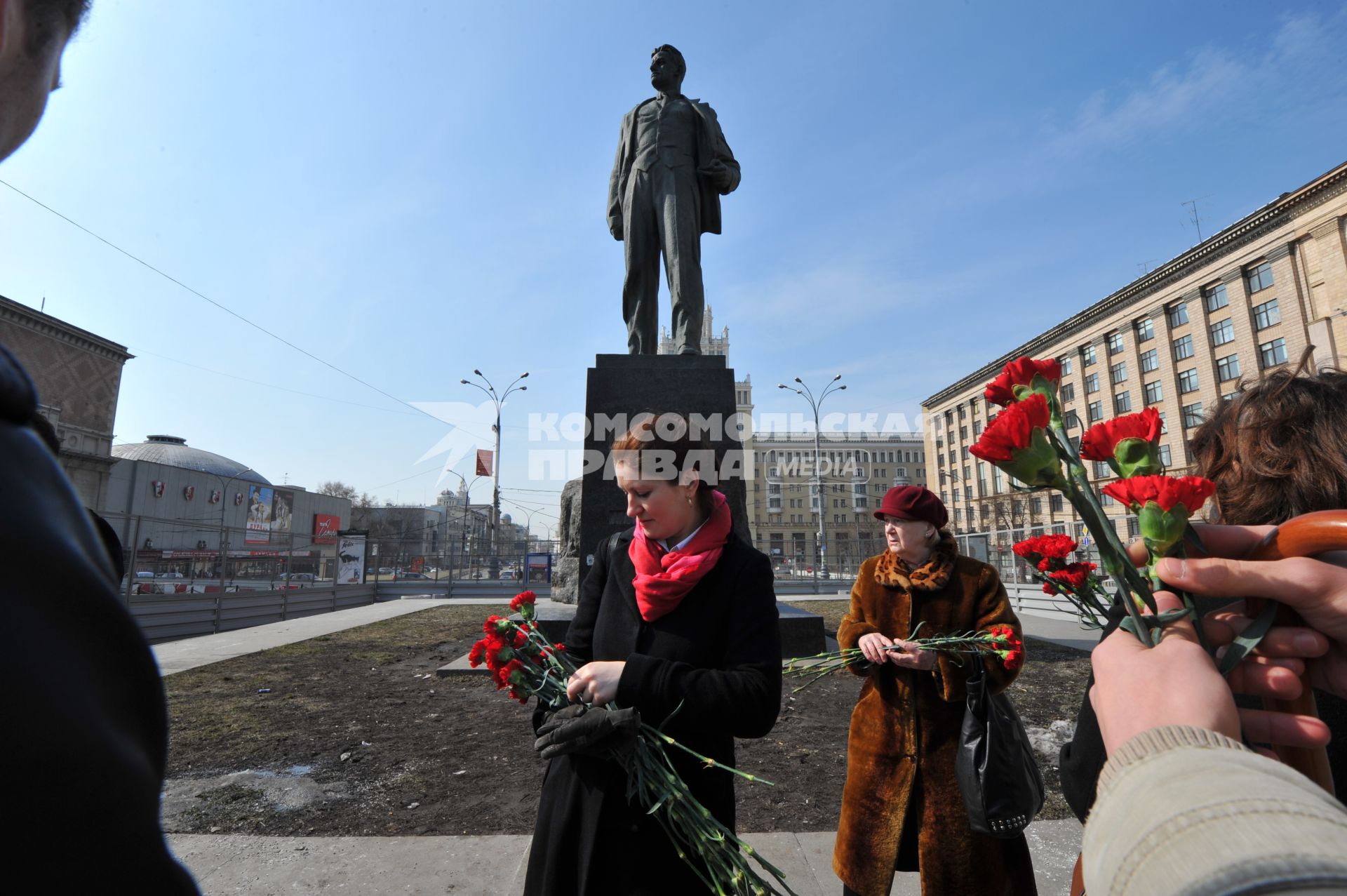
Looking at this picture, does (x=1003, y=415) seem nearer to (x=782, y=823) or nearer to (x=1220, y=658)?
(x=1220, y=658)

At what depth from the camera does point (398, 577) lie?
22016 millimetres

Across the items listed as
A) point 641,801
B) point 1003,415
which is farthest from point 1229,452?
point 641,801

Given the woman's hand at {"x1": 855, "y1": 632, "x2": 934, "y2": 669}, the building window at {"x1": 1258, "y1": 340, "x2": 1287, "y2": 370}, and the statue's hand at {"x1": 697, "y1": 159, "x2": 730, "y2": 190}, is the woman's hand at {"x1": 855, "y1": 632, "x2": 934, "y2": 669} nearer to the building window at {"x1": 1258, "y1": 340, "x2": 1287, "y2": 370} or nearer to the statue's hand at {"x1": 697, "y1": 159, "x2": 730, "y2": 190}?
the statue's hand at {"x1": 697, "y1": 159, "x2": 730, "y2": 190}

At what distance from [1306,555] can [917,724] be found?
1872 millimetres

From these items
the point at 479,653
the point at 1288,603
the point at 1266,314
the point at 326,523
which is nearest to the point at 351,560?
the point at 479,653

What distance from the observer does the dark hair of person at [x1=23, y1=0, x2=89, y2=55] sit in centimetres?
67

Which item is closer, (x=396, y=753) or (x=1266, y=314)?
(x=396, y=753)

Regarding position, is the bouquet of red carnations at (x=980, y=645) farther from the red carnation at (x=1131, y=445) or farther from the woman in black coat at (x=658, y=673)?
the red carnation at (x=1131, y=445)

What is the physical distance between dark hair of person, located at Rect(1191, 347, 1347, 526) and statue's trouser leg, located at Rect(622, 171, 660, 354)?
5.52m

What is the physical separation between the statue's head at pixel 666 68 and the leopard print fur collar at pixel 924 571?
5700 millimetres

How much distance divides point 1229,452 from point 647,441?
1.42 meters

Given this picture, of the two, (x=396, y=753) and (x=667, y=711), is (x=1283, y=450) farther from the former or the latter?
(x=396, y=753)

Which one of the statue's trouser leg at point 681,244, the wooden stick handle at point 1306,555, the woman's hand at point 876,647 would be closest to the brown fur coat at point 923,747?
the woman's hand at point 876,647

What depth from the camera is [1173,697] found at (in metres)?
0.79
